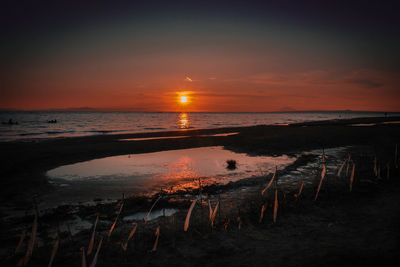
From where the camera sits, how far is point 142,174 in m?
12.1

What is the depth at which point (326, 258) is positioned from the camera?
12.5 ft

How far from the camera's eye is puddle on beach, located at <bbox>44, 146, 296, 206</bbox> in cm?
932

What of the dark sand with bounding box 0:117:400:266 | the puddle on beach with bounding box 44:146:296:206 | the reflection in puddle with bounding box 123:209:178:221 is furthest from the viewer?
the puddle on beach with bounding box 44:146:296:206

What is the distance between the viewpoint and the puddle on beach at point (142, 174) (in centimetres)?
932

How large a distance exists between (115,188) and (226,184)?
4.99 metres

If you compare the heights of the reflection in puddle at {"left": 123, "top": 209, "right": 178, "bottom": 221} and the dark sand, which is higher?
the dark sand

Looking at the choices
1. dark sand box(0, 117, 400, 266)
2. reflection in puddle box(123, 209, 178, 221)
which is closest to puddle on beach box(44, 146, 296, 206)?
dark sand box(0, 117, 400, 266)

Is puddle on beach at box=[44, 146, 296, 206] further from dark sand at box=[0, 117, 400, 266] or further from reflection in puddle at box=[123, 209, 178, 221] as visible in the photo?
reflection in puddle at box=[123, 209, 178, 221]

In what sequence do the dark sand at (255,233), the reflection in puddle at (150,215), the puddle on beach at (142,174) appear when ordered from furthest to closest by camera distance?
the puddle on beach at (142,174) → the reflection in puddle at (150,215) → the dark sand at (255,233)

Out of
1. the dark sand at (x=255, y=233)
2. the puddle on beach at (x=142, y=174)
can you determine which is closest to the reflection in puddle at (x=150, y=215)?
the dark sand at (x=255, y=233)

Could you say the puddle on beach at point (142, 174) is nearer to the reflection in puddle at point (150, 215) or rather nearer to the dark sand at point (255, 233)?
the dark sand at point (255, 233)

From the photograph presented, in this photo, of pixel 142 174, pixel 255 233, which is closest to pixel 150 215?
pixel 255 233

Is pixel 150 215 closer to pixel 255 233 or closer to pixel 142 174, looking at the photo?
pixel 255 233

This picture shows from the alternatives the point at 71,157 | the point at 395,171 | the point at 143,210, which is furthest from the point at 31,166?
the point at 395,171
